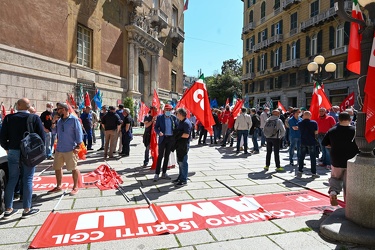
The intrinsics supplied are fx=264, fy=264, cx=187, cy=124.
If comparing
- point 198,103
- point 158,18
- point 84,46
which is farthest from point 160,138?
point 158,18

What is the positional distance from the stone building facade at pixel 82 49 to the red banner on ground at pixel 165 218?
10959mm

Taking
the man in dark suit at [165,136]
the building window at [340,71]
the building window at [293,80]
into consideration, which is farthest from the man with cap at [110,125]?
the building window at [293,80]

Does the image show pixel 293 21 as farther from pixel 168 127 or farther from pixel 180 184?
pixel 180 184

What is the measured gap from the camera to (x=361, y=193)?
358 cm

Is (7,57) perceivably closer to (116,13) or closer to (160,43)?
(116,13)

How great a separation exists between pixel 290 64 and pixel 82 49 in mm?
23398

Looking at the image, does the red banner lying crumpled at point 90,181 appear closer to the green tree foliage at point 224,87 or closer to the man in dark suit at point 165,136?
the man in dark suit at point 165,136

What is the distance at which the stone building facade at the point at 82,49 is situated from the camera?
12.7 metres

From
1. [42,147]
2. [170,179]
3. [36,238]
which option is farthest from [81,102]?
[36,238]

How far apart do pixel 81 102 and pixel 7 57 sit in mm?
5076

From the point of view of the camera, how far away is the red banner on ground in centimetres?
346

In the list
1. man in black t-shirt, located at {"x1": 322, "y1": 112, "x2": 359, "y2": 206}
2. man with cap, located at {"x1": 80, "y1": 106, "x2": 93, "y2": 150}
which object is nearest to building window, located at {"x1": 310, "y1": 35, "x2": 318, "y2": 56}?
man with cap, located at {"x1": 80, "y1": 106, "x2": 93, "y2": 150}

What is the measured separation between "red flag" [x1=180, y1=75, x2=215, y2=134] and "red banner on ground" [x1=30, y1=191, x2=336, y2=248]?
3.21m

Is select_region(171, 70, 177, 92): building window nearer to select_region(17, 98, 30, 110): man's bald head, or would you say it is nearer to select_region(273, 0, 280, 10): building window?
select_region(273, 0, 280, 10): building window
